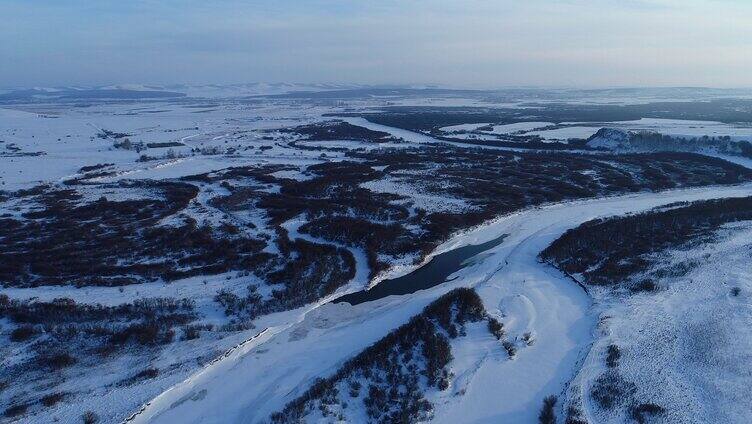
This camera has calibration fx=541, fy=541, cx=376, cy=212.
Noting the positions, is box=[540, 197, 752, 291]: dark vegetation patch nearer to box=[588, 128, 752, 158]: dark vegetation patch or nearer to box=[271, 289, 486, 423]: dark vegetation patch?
box=[271, 289, 486, 423]: dark vegetation patch

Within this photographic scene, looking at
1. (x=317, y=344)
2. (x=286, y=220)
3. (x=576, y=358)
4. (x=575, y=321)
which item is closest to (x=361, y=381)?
(x=317, y=344)

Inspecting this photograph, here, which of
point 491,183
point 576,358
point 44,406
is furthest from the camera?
point 491,183

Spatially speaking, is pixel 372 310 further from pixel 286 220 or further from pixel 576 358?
pixel 286 220

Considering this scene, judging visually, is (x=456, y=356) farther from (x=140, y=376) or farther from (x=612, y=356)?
(x=140, y=376)

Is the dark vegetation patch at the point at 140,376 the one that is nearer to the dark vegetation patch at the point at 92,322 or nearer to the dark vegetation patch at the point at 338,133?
the dark vegetation patch at the point at 92,322

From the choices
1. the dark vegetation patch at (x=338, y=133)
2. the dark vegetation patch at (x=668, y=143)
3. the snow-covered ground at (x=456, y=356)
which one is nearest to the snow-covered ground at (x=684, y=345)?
the snow-covered ground at (x=456, y=356)
